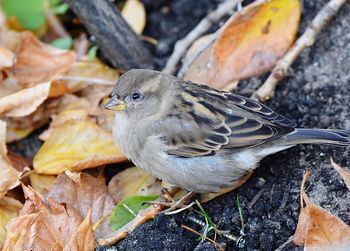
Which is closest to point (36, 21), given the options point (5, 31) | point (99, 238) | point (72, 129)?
point (5, 31)

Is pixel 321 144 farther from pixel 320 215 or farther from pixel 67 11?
pixel 67 11

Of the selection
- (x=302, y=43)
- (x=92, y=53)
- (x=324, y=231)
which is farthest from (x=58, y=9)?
(x=324, y=231)

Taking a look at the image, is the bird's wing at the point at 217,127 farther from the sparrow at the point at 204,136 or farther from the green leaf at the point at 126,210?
the green leaf at the point at 126,210

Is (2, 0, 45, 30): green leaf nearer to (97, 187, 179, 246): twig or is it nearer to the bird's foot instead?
the bird's foot

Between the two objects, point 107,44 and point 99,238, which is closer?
point 99,238

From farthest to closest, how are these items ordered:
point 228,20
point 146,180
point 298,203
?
point 228,20 < point 146,180 < point 298,203

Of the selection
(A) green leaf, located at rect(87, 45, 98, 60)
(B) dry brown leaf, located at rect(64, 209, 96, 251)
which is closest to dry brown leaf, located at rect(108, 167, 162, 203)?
(B) dry brown leaf, located at rect(64, 209, 96, 251)

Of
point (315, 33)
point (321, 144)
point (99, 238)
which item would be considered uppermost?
point (315, 33)
